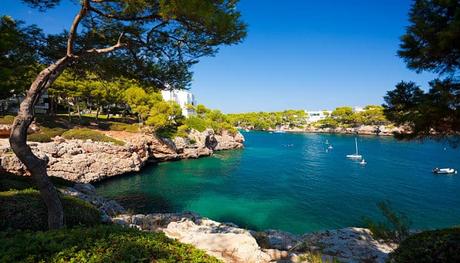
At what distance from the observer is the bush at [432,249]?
15.8 ft

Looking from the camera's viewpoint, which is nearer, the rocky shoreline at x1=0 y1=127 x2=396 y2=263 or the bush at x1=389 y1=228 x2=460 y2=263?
the bush at x1=389 y1=228 x2=460 y2=263

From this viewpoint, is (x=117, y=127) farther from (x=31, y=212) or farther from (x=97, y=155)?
(x=31, y=212)

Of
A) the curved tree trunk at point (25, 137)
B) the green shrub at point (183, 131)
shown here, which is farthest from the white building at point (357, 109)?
the curved tree trunk at point (25, 137)

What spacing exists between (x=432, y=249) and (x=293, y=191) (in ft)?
70.8

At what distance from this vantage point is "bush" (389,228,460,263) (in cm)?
481

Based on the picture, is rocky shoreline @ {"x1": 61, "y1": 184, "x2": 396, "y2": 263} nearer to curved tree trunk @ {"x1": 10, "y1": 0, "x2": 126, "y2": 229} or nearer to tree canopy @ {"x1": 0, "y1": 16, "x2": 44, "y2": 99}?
curved tree trunk @ {"x1": 10, "y1": 0, "x2": 126, "y2": 229}

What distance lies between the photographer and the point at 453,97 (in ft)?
16.9

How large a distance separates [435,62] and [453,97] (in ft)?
3.89

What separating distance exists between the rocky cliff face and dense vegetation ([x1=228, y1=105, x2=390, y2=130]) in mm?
59679

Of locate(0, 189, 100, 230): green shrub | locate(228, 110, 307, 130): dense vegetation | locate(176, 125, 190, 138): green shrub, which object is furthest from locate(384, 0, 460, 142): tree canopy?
locate(228, 110, 307, 130): dense vegetation

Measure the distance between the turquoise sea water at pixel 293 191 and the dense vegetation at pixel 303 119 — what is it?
5727 centimetres

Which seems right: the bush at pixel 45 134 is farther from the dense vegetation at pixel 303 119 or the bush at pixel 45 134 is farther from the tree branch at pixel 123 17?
the dense vegetation at pixel 303 119

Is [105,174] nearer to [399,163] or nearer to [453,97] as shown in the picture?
[453,97]

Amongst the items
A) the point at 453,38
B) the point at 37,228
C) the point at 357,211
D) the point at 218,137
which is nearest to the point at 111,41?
the point at 37,228
